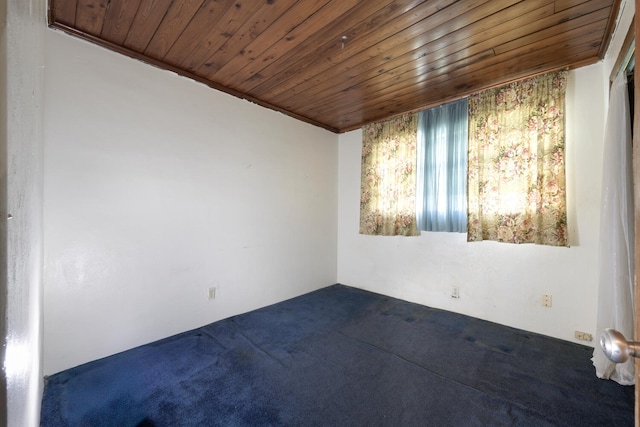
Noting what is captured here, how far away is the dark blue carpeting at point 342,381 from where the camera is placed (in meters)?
1.45

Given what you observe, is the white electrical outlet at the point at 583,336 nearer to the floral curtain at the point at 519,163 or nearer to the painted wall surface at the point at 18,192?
the floral curtain at the point at 519,163

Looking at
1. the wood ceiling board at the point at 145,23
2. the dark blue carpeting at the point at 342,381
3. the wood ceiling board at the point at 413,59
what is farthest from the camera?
the wood ceiling board at the point at 413,59

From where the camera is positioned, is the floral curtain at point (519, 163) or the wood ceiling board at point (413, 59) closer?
the wood ceiling board at point (413, 59)

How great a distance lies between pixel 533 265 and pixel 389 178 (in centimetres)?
169

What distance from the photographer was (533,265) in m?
2.39

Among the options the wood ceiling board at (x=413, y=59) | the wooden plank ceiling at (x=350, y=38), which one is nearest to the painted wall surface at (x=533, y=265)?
the wooden plank ceiling at (x=350, y=38)

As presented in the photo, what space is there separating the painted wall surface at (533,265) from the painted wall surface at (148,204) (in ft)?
5.14

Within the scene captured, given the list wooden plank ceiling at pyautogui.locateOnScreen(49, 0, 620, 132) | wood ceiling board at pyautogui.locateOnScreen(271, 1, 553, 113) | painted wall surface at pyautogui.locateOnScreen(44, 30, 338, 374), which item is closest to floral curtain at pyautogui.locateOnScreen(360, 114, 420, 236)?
wooden plank ceiling at pyautogui.locateOnScreen(49, 0, 620, 132)

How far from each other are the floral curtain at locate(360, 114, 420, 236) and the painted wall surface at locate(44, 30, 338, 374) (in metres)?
1.08

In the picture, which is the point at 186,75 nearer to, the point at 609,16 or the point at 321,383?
the point at 321,383

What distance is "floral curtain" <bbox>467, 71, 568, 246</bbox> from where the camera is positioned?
2232mm

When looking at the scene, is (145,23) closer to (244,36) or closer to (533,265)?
(244,36)

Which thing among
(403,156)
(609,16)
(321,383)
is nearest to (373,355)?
(321,383)

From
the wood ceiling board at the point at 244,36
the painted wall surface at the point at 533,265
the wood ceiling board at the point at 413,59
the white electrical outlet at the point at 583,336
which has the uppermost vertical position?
the wood ceiling board at the point at 244,36
